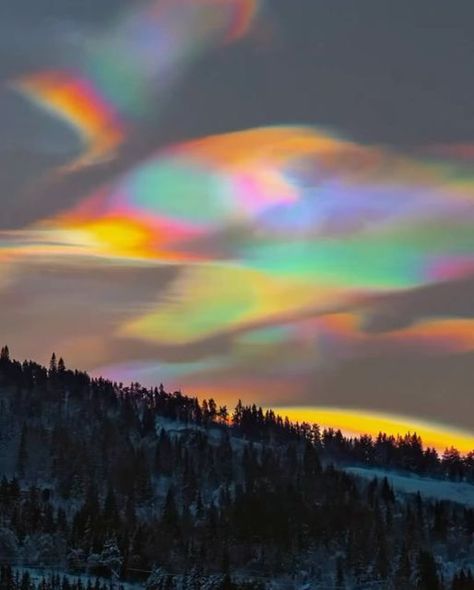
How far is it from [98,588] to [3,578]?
57.9 feet

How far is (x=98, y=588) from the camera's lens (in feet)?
652

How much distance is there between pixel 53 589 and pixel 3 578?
9663mm

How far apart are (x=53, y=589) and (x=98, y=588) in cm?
828

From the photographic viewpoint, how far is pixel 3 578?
636 feet

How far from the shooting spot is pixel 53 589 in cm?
19750
